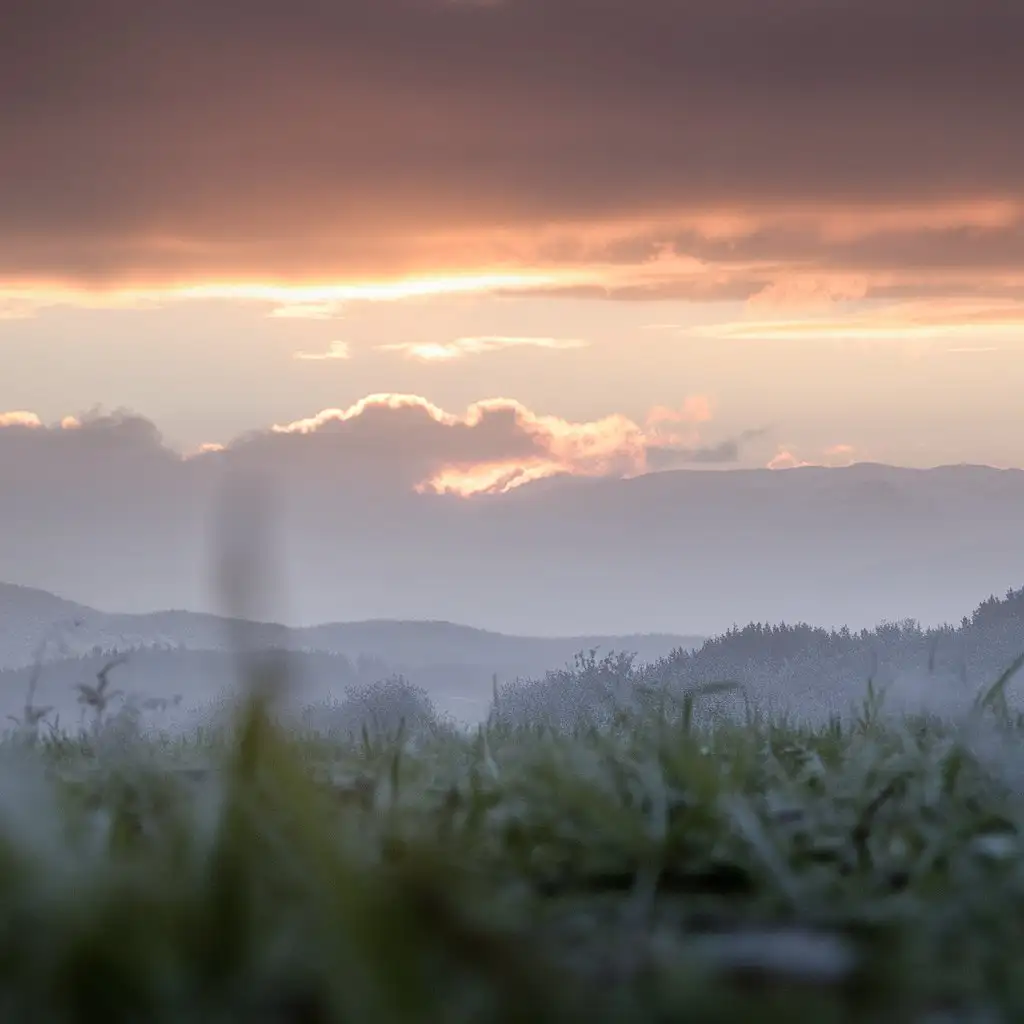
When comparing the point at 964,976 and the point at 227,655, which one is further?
the point at 964,976

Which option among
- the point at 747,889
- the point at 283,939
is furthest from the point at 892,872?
the point at 283,939

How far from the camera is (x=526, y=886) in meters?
2.95

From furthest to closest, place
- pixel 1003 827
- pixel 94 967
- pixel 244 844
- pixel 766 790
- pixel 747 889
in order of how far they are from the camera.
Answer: pixel 766 790 → pixel 1003 827 → pixel 747 889 → pixel 244 844 → pixel 94 967

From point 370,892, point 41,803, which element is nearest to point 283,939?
point 370,892

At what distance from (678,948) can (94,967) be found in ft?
2.93

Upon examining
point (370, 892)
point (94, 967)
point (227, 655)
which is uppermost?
point (227, 655)

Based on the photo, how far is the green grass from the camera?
1.86 m

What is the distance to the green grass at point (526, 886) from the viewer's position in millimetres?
1862

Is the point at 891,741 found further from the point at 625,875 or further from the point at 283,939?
the point at 283,939

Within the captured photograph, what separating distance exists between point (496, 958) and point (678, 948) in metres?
0.61

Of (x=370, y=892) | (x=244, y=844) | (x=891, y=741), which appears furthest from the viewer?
(x=891, y=741)

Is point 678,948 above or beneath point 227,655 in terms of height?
beneath

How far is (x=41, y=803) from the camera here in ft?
8.97

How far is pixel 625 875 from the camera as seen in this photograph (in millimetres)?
3143
